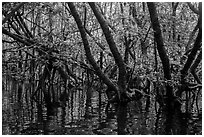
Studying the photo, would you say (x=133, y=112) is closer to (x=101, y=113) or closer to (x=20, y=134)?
(x=101, y=113)

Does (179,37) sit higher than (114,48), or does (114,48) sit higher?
(179,37)

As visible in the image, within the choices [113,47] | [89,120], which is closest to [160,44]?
[113,47]

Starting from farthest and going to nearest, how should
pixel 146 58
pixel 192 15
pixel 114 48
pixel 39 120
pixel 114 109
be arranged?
pixel 192 15, pixel 146 58, pixel 114 109, pixel 114 48, pixel 39 120

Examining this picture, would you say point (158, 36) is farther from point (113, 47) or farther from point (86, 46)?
point (86, 46)

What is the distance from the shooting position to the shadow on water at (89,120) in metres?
7.49

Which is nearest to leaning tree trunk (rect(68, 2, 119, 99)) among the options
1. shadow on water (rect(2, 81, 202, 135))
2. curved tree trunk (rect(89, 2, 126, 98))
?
curved tree trunk (rect(89, 2, 126, 98))

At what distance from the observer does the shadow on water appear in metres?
7.49

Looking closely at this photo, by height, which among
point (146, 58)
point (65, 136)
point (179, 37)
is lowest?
point (65, 136)

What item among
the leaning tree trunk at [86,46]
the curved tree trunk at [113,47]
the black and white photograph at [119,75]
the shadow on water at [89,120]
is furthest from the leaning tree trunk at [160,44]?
the leaning tree trunk at [86,46]

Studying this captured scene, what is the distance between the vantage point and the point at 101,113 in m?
9.88

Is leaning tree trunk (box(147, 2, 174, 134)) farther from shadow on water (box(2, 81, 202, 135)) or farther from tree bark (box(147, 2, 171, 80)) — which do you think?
shadow on water (box(2, 81, 202, 135))

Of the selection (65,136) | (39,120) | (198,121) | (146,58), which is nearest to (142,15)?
(146,58)

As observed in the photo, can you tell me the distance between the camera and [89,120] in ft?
28.7

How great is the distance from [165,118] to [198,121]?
896 mm
